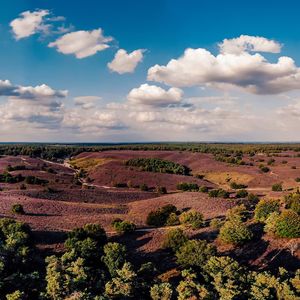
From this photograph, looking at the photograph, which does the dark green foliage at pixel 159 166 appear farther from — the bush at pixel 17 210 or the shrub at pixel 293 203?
the bush at pixel 17 210

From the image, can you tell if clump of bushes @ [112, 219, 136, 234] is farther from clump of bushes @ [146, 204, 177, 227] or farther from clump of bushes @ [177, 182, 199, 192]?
clump of bushes @ [177, 182, 199, 192]

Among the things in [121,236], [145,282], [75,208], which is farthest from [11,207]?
[145,282]

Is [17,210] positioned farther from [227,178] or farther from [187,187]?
[227,178]

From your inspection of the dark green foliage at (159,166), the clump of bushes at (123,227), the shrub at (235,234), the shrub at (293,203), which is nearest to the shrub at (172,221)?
the clump of bushes at (123,227)

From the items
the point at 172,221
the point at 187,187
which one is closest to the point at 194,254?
the point at 172,221

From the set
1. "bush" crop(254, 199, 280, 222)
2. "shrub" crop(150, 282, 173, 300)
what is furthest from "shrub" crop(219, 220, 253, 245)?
"shrub" crop(150, 282, 173, 300)

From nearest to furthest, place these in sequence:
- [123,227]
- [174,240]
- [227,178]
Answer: [174,240], [123,227], [227,178]
